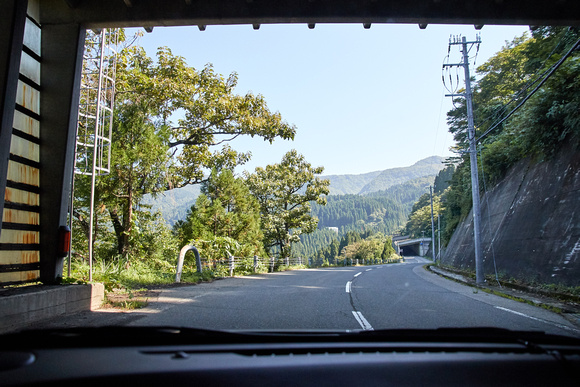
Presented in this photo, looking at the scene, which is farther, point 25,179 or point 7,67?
point 25,179

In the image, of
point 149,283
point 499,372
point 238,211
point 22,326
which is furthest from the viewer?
point 238,211

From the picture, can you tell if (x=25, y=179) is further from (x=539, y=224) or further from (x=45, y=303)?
(x=539, y=224)

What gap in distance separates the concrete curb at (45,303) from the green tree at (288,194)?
91.8 ft

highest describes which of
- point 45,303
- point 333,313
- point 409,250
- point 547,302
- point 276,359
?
point 276,359

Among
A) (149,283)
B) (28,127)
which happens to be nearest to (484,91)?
(149,283)

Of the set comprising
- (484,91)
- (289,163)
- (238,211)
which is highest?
(484,91)

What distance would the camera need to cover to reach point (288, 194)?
121 ft

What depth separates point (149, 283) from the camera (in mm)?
11789

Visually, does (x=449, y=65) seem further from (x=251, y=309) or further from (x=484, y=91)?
(x=484, y=91)

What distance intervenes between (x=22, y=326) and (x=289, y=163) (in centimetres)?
3298

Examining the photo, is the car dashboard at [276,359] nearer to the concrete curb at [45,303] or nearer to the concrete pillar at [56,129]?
the concrete curb at [45,303]

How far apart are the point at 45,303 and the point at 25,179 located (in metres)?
2.27

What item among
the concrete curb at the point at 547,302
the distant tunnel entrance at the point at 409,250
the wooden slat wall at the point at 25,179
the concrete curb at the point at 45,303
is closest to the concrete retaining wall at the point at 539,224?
the concrete curb at the point at 547,302

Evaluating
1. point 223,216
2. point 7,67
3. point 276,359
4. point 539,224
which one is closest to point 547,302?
point 539,224
